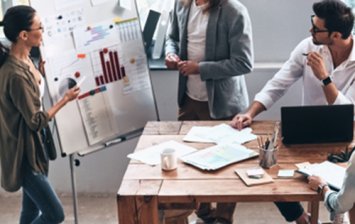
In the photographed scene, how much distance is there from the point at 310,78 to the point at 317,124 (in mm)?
438

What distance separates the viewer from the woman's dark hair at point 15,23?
2320mm

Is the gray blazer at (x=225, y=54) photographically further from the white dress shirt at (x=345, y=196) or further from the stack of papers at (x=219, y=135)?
the white dress shirt at (x=345, y=196)

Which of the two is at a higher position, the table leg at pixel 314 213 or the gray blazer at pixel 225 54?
the gray blazer at pixel 225 54

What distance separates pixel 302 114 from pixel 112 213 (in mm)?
1577

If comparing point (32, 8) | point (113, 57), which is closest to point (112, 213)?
point (113, 57)

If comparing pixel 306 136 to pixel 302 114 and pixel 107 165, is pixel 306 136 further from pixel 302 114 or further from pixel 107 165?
pixel 107 165

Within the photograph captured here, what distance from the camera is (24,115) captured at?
2.30 meters

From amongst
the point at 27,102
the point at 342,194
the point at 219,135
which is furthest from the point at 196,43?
the point at 342,194

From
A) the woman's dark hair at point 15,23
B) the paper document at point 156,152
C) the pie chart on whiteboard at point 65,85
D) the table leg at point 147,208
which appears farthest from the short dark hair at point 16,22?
the table leg at point 147,208

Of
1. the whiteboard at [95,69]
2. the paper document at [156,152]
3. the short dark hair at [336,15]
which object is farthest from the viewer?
the whiteboard at [95,69]

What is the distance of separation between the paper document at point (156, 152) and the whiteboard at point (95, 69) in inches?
21.7

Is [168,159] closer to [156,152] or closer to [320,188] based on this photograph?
[156,152]

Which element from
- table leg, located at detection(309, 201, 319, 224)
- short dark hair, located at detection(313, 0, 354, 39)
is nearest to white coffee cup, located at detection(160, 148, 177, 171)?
table leg, located at detection(309, 201, 319, 224)

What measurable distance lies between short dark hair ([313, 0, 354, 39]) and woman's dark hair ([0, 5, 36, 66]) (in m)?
1.31
